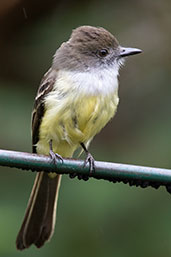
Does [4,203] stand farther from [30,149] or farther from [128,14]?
[128,14]

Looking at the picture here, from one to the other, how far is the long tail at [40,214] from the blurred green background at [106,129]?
0.26m

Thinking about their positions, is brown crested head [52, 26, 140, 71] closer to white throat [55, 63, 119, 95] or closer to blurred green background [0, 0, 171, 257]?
white throat [55, 63, 119, 95]

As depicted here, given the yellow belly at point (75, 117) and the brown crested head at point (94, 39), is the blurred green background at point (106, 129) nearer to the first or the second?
the yellow belly at point (75, 117)

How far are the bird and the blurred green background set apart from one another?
306mm

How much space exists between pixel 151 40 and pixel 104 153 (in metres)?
1.32

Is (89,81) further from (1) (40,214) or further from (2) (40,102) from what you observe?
(1) (40,214)

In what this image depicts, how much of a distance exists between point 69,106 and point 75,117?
9 centimetres

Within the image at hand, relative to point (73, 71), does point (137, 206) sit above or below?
below

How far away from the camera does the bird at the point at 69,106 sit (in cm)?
457

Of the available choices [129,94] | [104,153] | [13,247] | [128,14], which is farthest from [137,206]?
[128,14]

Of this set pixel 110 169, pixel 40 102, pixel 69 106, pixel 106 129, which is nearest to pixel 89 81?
pixel 69 106

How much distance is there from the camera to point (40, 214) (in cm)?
470

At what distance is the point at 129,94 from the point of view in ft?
21.0

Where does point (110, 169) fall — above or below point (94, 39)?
below
